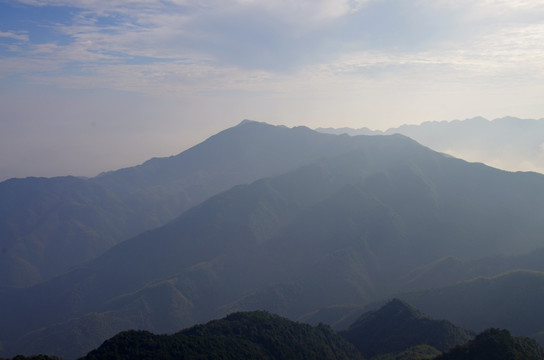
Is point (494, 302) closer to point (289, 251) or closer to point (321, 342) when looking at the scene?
point (321, 342)

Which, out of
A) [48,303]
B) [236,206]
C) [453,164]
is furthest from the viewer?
[236,206]

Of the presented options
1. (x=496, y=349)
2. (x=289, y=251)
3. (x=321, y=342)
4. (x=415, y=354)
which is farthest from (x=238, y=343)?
(x=289, y=251)

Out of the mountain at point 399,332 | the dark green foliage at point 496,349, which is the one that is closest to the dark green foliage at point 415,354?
the mountain at point 399,332

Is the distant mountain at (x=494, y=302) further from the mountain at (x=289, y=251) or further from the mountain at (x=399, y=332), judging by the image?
the mountain at (x=289, y=251)

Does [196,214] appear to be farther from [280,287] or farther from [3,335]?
[3,335]

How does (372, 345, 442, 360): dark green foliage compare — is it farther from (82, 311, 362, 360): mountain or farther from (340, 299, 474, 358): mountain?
(82, 311, 362, 360): mountain

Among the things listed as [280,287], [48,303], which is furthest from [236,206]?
[48,303]

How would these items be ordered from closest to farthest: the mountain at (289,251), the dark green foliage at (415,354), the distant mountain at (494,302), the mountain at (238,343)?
1. the mountain at (238,343)
2. the dark green foliage at (415,354)
3. the distant mountain at (494,302)
4. the mountain at (289,251)

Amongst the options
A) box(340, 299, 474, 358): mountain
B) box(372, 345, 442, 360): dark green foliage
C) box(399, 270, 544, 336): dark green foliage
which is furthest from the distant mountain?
box(372, 345, 442, 360): dark green foliage
